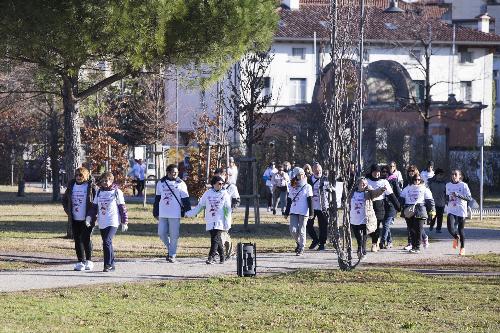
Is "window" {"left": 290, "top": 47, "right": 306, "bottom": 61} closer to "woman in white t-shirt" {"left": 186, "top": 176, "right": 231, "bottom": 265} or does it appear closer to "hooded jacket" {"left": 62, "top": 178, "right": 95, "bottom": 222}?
"woman in white t-shirt" {"left": 186, "top": 176, "right": 231, "bottom": 265}

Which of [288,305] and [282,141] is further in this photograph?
[282,141]

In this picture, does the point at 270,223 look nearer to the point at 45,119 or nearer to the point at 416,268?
the point at 416,268

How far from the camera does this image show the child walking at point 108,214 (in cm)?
1989

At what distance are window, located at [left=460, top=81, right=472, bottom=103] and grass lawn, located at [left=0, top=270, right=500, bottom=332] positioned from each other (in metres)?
63.4

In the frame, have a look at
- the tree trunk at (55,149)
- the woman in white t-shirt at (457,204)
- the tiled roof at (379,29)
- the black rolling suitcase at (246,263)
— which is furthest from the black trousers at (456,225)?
the tiled roof at (379,29)

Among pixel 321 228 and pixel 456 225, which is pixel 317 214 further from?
pixel 456 225

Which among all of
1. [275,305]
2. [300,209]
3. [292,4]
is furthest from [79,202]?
[292,4]

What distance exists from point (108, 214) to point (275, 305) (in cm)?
560

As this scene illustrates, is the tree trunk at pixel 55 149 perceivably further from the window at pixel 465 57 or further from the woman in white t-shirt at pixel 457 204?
the window at pixel 465 57

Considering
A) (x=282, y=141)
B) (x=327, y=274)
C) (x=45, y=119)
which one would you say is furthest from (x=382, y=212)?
(x=45, y=119)

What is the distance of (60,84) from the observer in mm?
27500

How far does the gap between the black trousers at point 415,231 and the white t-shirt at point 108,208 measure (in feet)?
24.0

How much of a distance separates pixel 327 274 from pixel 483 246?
942cm

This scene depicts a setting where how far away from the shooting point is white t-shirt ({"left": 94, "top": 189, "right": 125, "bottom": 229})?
19.9 meters
